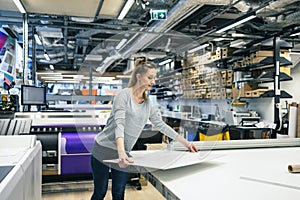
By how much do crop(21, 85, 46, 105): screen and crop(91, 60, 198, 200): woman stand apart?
1.85 meters

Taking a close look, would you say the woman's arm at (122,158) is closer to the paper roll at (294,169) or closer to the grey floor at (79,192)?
the paper roll at (294,169)

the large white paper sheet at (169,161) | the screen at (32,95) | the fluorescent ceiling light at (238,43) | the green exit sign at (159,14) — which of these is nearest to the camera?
the large white paper sheet at (169,161)

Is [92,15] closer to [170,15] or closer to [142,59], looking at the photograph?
[170,15]

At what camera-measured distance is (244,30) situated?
6988 mm

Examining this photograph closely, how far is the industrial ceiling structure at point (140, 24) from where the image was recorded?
1.85m

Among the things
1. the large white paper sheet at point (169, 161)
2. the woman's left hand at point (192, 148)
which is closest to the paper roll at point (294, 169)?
the large white paper sheet at point (169, 161)

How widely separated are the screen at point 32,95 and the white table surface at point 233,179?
2.67 meters

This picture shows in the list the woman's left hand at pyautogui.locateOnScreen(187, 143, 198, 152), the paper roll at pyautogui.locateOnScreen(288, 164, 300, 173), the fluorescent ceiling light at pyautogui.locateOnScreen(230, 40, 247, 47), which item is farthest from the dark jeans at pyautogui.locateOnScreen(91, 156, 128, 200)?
the fluorescent ceiling light at pyautogui.locateOnScreen(230, 40, 247, 47)

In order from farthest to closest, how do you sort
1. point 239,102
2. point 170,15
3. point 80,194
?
point 239,102, point 170,15, point 80,194

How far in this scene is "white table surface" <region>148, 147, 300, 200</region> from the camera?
2.75 feet

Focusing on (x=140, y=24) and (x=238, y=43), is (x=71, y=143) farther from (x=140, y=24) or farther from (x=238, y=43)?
(x=238, y=43)

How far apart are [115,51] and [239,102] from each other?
16.9ft

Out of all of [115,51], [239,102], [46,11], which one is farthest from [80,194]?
[239,102]

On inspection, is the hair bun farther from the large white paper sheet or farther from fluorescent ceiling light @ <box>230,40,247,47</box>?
fluorescent ceiling light @ <box>230,40,247,47</box>
